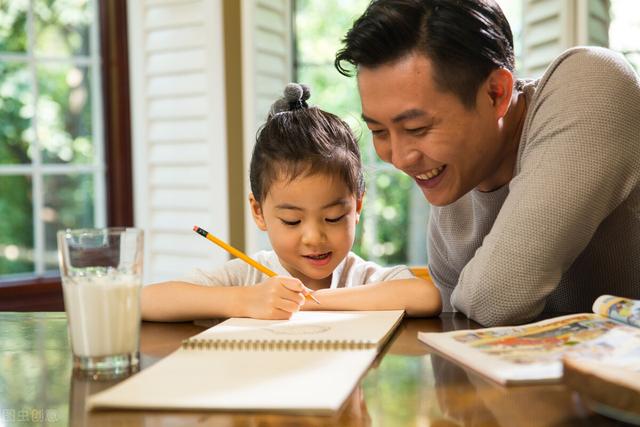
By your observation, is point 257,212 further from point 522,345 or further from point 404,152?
point 522,345

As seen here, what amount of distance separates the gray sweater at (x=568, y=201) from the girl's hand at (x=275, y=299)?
28cm

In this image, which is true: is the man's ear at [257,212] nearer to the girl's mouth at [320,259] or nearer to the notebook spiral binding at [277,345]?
the girl's mouth at [320,259]

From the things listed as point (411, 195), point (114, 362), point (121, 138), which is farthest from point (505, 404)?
point (411, 195)

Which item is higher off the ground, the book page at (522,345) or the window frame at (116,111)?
the window frame at (116,111)

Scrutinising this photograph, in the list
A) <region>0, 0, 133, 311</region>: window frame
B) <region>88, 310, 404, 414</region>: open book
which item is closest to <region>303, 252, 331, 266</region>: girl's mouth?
<region>88, 310, 404, 414</region>: open book

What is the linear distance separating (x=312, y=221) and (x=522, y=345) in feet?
2.22

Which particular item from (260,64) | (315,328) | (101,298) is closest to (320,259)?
(315,328)

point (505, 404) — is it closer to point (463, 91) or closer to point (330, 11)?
point (463, 91)

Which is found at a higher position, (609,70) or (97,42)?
(97,42)

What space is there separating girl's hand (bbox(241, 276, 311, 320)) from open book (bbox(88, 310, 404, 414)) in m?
0.05

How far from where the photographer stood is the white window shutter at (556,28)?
283 centimetres

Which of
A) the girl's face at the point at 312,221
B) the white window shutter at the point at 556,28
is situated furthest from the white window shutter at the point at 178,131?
the girl's face at the point at 312,221

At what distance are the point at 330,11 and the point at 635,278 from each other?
10.2ft

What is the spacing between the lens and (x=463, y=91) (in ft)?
4.91
